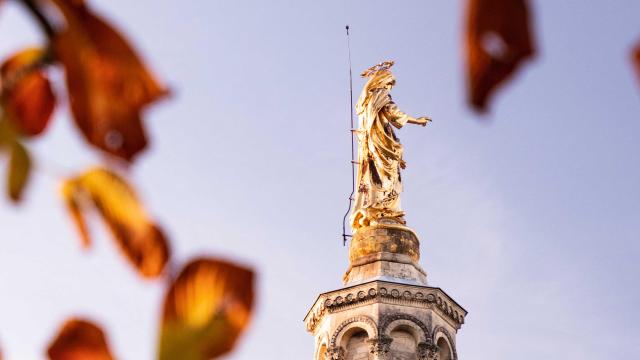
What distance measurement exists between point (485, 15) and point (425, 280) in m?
18.4

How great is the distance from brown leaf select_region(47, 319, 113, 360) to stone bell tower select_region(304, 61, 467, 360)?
16.5 metres

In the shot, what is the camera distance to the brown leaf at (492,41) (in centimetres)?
132

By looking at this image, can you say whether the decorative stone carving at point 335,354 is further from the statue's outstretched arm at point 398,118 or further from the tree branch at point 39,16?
the tree branch at point 39,16

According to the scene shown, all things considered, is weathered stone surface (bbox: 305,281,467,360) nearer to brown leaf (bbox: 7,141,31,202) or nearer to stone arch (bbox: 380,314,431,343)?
stone arch (bbox: 380,314,431,343)

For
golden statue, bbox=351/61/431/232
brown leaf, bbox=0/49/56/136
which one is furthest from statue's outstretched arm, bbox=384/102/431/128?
brown leaf, bbox=0/49/56/136

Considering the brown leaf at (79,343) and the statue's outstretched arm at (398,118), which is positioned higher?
the statue's outstretched arm at (398,118)

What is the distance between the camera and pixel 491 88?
1.38 meters

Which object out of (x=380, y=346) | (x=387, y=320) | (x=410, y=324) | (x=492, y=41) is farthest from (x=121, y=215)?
(x=410, y=324)

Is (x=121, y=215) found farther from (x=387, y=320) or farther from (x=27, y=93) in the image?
(x=387, y=320)

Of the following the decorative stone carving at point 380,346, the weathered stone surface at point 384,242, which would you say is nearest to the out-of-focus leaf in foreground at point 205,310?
the decorative stone carving at point 380,346

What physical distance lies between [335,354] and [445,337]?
2.04m

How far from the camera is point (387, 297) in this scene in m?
18.5

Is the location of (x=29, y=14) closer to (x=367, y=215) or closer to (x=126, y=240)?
(x=126, y=240)

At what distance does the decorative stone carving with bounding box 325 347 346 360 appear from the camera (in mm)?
18312
